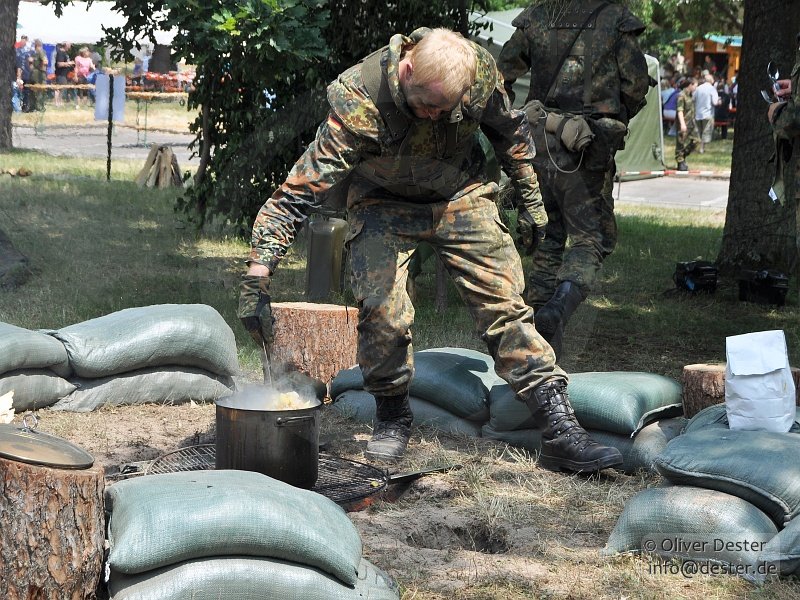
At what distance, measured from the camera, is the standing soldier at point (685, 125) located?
72.3ft

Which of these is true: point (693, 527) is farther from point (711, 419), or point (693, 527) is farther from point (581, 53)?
point (581, 53)

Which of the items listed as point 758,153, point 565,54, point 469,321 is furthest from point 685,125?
point 565,54

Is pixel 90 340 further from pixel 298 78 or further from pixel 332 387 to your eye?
pixel 298 78

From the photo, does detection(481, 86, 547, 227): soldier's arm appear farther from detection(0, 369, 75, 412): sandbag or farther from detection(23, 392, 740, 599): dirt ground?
detection(0, 369, 75, 412): sandbag

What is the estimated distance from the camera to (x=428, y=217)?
4.38m

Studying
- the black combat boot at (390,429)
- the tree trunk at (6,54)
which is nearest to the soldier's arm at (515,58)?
the black combat boot at (390,429)

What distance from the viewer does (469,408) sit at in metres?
4.98

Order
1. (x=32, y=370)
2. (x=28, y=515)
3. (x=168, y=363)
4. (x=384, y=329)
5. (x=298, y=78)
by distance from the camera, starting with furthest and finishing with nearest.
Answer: (x=298, y=78) < (x=168, y=363) < (x=32, y=370) < (x=384, y=329) < (x=28, y=515)

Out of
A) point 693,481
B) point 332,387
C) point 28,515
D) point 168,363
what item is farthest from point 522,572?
point 168,363

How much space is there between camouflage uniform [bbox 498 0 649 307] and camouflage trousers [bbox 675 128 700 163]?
656 inches

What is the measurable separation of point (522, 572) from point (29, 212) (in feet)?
29.2

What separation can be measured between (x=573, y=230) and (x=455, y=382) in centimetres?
135

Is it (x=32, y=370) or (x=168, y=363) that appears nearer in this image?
(x=32, y=370)

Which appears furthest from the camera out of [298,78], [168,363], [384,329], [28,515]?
[298,78]
